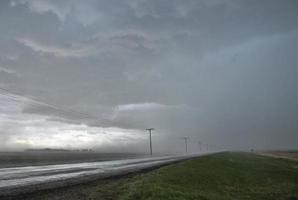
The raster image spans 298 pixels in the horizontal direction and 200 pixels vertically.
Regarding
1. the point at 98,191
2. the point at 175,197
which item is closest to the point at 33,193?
the point at 98,191

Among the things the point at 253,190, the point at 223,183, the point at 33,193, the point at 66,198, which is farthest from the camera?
the point at 223,183

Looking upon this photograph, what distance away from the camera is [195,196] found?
72.6ft

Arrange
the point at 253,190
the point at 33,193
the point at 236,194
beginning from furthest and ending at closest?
1. the point at 253,190
2. the point at 236,194
3. the point at 33,193

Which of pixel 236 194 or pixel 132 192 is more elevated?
pixel 132 192

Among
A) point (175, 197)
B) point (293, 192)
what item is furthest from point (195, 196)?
point (293, 192)

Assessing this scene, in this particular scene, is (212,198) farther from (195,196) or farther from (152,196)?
(152,196)

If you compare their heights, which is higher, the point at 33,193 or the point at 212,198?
the point at 33,193

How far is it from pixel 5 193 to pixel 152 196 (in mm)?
8644

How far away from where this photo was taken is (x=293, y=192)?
33.7 meters

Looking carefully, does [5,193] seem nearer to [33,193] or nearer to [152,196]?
[33,193]

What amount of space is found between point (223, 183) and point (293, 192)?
25.1 feet

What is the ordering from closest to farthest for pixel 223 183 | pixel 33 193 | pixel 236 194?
pixel 33 193 < pixel 236 194 < pixel 223 183

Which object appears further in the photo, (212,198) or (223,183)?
(223,183)

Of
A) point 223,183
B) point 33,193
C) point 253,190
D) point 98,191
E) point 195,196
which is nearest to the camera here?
point 33,193
